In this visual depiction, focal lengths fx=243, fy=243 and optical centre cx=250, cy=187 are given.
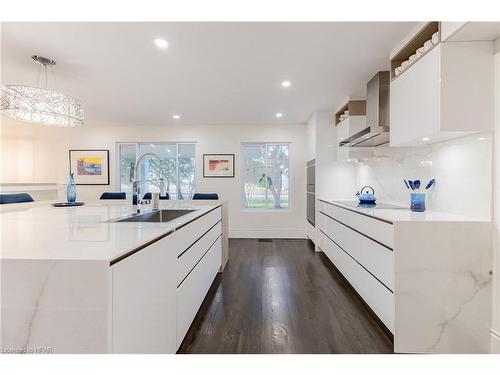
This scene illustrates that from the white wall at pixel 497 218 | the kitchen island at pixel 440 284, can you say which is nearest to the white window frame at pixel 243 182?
the kitchen island at pixel 440 284

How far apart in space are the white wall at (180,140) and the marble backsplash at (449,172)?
7.59ft

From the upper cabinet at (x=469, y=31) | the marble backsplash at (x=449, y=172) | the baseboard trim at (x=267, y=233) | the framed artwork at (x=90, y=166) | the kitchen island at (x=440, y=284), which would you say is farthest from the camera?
the framed artwork at (x=90, y=166)

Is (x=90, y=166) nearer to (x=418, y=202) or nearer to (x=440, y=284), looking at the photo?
(x=418, y=202)

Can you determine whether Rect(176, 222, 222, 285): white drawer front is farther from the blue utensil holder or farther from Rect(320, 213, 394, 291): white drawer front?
the blue utensil holder

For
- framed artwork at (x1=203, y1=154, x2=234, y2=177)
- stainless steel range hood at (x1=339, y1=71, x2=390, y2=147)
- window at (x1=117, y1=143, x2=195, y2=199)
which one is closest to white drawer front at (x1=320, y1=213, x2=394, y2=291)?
stainless steel range hood at (x1=339, y1=71, x2=390, y2=147)

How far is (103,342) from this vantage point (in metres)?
0.83

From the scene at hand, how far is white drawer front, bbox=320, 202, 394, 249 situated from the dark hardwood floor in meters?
0.72

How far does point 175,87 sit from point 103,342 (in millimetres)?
3190

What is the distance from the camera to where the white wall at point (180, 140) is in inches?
211

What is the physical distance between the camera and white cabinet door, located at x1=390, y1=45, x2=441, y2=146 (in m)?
1.78

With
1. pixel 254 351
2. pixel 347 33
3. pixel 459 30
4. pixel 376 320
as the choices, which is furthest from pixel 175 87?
pixel 376 320

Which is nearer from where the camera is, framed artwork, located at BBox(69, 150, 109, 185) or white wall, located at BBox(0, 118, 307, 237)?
white wall, located at BBox(0, 118, 307, 237)

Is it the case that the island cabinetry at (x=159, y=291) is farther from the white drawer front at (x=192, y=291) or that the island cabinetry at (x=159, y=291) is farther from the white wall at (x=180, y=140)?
the white wall at (x=180, y=140)
